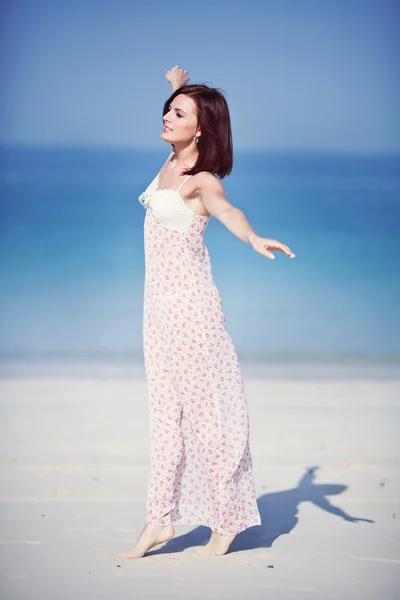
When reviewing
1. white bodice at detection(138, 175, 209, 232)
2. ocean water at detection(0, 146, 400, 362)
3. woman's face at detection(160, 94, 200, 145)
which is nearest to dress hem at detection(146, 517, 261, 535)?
white bodice at detection(138, 175, 209, 232)

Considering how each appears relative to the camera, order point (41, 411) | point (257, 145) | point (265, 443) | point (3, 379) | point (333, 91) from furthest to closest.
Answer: point (257, 145)
point (333, 91)
point (3, 379)
point (41, 411)
point (265, 443)

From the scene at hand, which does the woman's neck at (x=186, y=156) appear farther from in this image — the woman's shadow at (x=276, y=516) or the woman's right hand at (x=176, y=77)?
the woman's shadow at (x=276, y=516)

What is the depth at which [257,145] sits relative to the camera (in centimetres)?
879

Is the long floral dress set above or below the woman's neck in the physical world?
below

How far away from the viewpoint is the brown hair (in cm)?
275

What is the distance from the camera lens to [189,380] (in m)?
2.77

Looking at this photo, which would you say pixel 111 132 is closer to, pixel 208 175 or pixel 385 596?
pixel 208 175

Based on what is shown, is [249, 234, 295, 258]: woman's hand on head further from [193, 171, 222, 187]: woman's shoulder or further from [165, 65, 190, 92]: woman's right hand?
[165, 65, 190, 92]: woman's right hand

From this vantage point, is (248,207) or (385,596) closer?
(385,596)

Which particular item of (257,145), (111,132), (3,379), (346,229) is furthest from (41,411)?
(346,229)

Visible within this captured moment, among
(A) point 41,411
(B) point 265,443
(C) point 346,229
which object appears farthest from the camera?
(C) point 346,229

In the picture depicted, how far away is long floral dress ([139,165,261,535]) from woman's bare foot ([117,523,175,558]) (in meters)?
0.03

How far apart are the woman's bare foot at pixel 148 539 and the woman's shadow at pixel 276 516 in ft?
0.19

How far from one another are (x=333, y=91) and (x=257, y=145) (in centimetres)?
157
